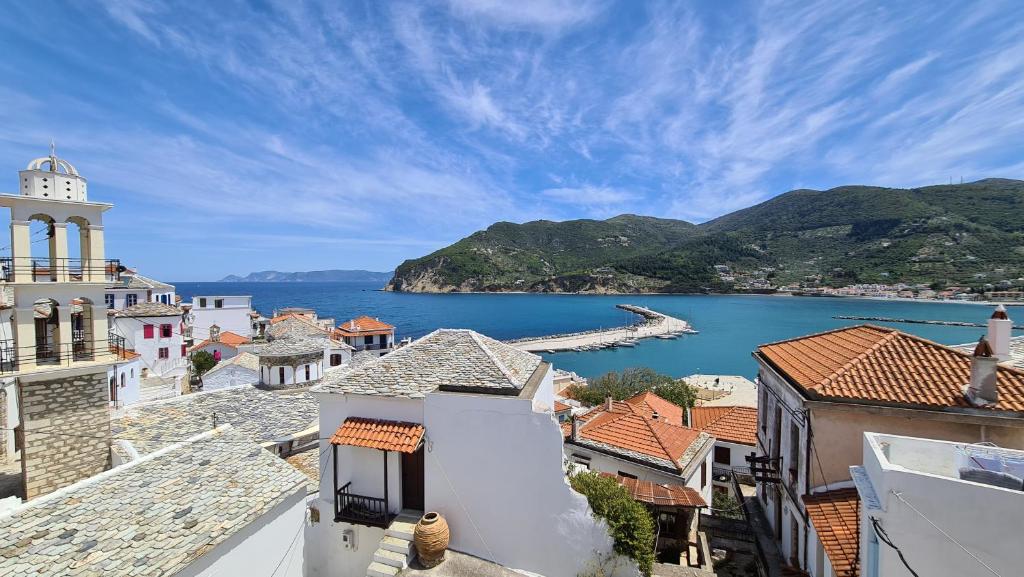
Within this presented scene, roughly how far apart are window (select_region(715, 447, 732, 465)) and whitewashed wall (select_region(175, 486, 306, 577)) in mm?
17730

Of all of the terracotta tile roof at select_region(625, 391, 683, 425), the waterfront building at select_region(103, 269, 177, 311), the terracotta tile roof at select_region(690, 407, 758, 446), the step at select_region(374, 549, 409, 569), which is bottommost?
the terracotta tile roof at select_region(690, 407, 758, 446)

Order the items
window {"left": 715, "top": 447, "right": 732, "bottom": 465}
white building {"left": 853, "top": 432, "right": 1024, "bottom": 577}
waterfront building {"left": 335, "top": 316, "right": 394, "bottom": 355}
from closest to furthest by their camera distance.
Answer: white building {"left": 853, "top": 432, "right": 1024, "bottom": 577} < window {"left": 715, "top": 447, "right": 732, "bottom": 465} < waterfront building {"left": 335, "top": 316, "right": 394, "bottom": 355}

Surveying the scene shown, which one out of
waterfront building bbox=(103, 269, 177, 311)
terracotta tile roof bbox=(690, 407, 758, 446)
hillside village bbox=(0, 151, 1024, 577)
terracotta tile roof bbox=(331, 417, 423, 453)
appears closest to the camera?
hillside village bbox=(0, 151, 1024, 577)

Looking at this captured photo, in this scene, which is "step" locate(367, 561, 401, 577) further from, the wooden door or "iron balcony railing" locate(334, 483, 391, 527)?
the wooden door

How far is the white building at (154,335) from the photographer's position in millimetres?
29031

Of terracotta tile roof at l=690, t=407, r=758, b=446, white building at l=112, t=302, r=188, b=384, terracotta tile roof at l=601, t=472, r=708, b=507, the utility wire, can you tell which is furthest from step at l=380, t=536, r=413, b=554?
white building at l=112, t=302, r=188, b=384

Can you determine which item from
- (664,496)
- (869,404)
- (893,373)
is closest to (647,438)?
(664,496)

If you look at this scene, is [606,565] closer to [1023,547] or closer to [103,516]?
[1023,547]

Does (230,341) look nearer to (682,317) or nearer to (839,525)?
(839,525)

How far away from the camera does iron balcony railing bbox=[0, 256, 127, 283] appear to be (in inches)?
388

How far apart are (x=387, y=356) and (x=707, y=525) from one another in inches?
419

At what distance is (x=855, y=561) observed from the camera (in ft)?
21.9

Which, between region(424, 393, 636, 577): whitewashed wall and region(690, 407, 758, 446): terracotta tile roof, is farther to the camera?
region(690, 407, 758, 446): terracotta tile roof

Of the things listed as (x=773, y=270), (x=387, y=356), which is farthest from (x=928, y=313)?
(x=387, y=356)
